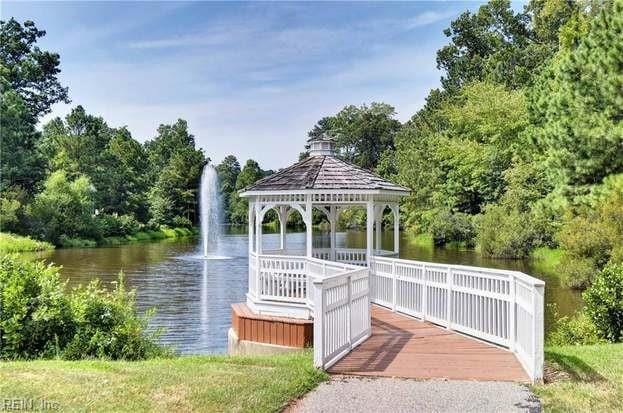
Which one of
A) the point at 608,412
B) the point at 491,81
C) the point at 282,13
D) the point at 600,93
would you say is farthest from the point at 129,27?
the point at 491,81

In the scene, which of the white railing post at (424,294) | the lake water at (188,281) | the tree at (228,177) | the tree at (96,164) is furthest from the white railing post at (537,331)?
the tree at (228,177)

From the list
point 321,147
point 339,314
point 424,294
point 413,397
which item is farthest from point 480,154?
point 413,397

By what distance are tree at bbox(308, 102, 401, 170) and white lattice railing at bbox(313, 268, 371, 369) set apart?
3215 inches

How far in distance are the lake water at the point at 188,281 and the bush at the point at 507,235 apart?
117 centimetres

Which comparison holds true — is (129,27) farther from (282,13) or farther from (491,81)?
(491,81)

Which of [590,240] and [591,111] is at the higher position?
[591,111]

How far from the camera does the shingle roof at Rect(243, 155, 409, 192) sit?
40.7 ft

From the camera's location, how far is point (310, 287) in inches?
460

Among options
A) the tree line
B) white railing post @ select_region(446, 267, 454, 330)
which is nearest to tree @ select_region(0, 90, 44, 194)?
the tree line

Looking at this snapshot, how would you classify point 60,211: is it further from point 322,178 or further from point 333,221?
point 322,178

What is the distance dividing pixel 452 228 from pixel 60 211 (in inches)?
1132

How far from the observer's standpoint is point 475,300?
9.23 meters

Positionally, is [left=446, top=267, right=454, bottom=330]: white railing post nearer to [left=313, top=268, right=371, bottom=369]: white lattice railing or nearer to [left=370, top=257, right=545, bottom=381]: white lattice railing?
[left=370, top=257, right=545, bottom=381]: white lattice railing

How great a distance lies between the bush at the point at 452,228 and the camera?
43.7 meters
